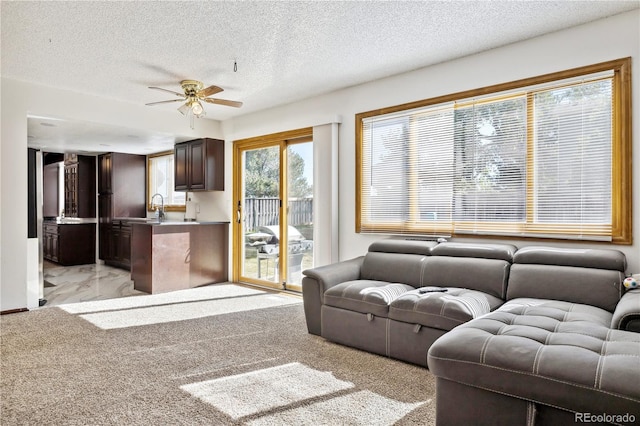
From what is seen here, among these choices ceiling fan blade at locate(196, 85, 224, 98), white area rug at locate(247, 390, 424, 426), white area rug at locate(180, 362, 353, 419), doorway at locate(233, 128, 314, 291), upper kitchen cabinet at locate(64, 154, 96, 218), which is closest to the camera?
white area rug at locate(247, 390, 424, 426)

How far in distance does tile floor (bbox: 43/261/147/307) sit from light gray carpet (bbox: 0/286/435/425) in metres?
1.05

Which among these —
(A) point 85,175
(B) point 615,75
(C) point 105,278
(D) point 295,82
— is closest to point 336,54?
(D) point 295,82

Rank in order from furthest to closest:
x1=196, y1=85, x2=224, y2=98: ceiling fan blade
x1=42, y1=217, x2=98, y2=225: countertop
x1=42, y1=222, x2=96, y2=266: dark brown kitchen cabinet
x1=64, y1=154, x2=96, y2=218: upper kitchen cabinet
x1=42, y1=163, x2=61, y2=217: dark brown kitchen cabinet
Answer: x1=42, y1=163, x2=61, y2=217: dark brown kitchen cabinet < x1=64, y1=154, x2=96, y2=218: upper kitchen cabinet < x1=42, y1=217, x2=98, y2=225: countertop < x1=42, y1=222, x2=96, y2=266: dark brown kitchen cabinet < x1=196, y1=85, x2=224, y2=98: ceiling fan blade

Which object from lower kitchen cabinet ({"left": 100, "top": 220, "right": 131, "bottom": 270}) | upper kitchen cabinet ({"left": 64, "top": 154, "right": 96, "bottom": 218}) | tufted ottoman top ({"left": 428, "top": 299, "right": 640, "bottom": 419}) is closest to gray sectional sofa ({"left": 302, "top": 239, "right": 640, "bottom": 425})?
tufted ottoman top ({"left": 428, "top": 299, "right": 640, "bottom": 419})

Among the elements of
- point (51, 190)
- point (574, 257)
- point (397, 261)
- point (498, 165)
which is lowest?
point (397, 261)

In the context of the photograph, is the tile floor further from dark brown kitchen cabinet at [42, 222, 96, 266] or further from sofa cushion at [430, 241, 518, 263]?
sofa cushion at [430, 241, 518, 263]

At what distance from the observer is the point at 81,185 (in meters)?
8.24

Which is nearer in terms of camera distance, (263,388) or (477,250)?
(263,388)

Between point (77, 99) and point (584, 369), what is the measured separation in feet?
18.4

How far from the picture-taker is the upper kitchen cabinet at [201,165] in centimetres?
617

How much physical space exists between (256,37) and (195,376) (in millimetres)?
2689

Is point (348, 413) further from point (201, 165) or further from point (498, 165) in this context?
point (201, 165)

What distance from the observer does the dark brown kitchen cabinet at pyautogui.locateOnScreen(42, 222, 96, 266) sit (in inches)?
311

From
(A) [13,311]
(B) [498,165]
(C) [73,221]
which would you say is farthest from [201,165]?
(B) [498,165]
